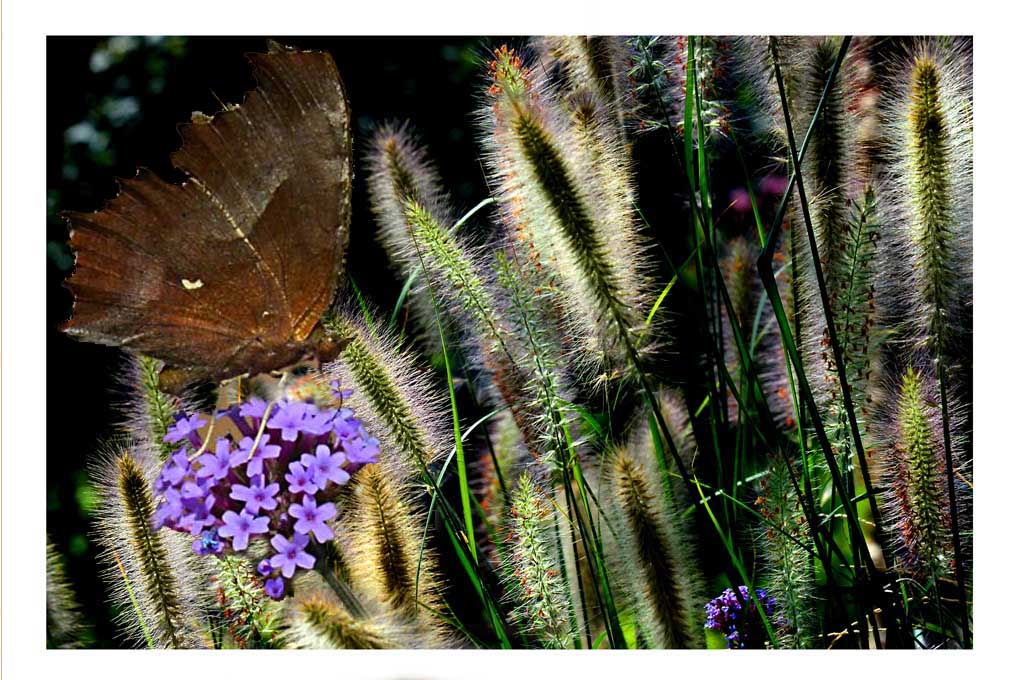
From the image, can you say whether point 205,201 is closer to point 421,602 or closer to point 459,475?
point 459,475

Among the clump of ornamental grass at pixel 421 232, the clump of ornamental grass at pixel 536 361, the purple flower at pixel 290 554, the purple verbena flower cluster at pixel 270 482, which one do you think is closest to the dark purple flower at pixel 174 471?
the purple verbena flower cluster at pixel 270 482

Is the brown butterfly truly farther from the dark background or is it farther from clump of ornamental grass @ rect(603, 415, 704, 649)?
clump of ornamental grass @ rect(603, 415, 704, 649)

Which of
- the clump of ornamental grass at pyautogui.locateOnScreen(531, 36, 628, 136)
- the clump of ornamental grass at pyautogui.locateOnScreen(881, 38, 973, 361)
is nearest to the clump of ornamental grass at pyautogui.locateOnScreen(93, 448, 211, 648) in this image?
the clump of ornamental grass at pyautogui.locateOnScreen(531, 36, 628, 136)

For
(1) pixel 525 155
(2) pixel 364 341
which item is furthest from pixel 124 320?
(1) pixel 525 155

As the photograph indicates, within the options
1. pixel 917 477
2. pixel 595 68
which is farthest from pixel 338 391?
pixel 917 477

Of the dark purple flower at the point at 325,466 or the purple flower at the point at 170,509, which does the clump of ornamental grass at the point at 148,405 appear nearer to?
the purple flower at the point at 170,509

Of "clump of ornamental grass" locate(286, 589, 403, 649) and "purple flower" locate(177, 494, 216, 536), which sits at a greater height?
"purple flower" locate(177, 494, 216, 536)

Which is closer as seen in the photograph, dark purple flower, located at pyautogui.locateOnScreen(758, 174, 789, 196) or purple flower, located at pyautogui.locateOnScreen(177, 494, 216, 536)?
purple flower, located at pyautogui.locateOnScreen(177, 494, 216, 536)
